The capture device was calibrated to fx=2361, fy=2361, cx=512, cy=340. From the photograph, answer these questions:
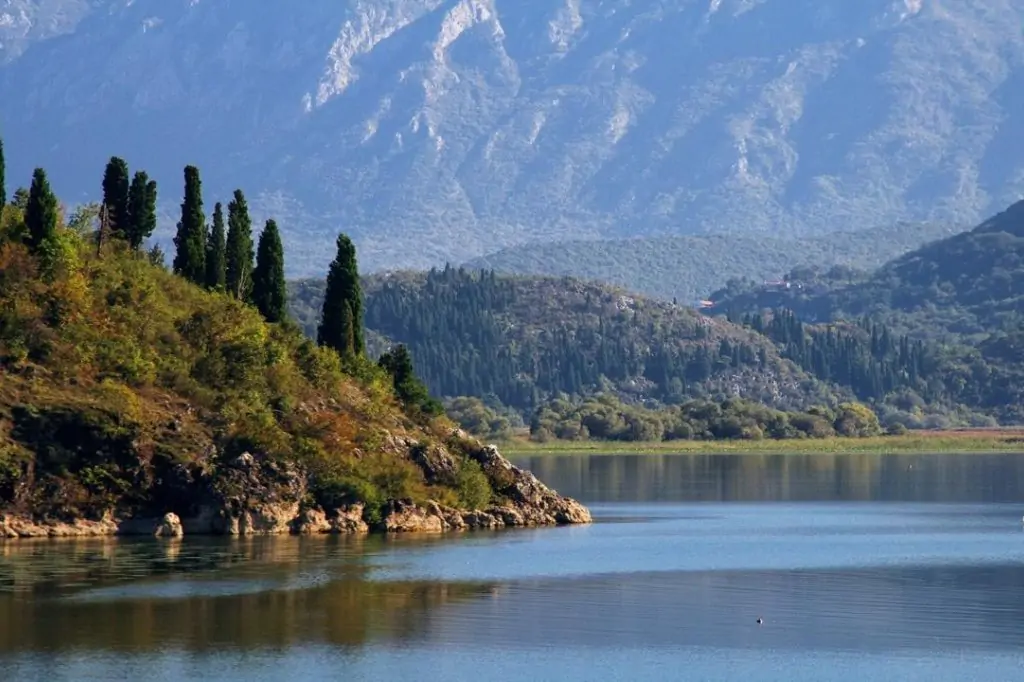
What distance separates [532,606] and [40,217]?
36.2m

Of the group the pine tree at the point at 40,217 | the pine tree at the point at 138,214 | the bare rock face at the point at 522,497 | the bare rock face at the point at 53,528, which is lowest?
the bare rock face at the point at 53,528

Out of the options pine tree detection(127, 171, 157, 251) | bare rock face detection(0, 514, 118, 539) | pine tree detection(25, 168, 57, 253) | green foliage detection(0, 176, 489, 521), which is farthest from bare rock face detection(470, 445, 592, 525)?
pine tree detection(25, 168, 57, 253)

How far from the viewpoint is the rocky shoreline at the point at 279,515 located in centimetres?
9425

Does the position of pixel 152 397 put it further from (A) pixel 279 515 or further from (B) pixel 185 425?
(A) pixel 279 515

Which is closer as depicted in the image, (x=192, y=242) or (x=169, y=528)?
(x=169, y=528)

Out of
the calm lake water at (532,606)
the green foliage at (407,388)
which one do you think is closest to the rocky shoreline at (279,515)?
the calm lake water at (532,606)

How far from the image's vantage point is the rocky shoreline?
9425 cm

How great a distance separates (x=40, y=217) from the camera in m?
100

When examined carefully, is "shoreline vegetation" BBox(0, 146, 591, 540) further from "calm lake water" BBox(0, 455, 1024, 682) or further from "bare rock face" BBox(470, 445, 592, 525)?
"calm lake water" BBox(0, 455, 1024, 682)

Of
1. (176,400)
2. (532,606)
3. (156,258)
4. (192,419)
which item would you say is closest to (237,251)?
(156,258)

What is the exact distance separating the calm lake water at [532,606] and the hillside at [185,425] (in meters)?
3.29

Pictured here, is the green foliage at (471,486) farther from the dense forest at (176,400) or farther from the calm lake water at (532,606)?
the calm lake water at (532,606)

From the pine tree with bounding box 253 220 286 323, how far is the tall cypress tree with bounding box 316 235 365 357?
222 centimetres

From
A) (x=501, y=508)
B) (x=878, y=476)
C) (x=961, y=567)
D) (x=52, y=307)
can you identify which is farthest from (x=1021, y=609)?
(x=878, y=476)
